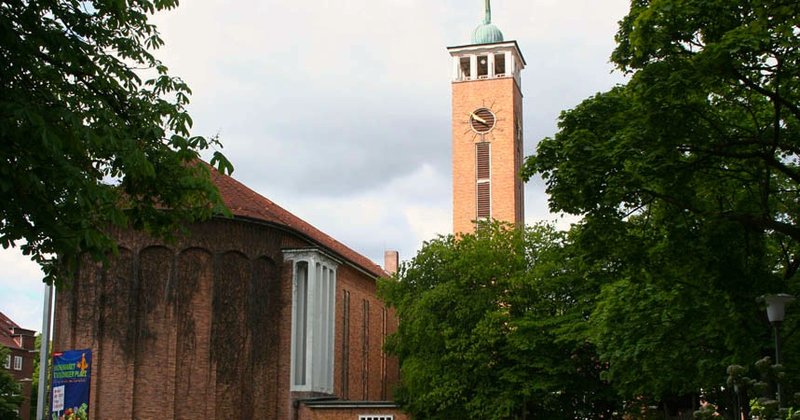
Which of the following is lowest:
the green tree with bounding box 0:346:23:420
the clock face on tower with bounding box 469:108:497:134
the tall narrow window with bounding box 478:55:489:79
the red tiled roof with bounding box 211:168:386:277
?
the green tree with bounding box 0:346:23:420

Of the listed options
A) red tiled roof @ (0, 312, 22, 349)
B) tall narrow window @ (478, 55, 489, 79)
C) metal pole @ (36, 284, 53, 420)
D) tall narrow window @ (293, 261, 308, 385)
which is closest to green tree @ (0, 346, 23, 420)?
red tiled roof @ (0, 312, 22, 349)

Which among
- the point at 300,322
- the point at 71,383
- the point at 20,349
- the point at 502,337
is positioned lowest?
the point at 71,383

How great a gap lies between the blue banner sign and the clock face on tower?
33994mm

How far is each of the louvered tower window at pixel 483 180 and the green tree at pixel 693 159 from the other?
35.3 metres

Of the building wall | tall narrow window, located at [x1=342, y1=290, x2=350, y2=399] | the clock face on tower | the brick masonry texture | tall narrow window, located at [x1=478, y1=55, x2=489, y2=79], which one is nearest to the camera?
the building wall

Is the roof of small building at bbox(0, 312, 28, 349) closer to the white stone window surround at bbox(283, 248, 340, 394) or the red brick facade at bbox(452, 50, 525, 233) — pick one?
the red brick facade at bbox(452, 50, 525, 233)

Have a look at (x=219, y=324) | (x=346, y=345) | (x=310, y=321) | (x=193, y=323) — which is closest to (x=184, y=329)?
(x=193, y=323)

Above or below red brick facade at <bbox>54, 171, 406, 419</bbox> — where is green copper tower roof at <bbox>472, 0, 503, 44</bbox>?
above

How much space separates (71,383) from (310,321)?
44.9 ft

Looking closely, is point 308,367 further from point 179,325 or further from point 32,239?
point 32,239

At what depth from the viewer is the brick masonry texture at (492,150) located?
57.1 meters

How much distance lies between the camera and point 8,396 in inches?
2265

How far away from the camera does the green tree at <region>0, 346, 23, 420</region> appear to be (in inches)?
2181

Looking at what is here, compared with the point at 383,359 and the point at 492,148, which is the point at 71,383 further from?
the point at 492,148
